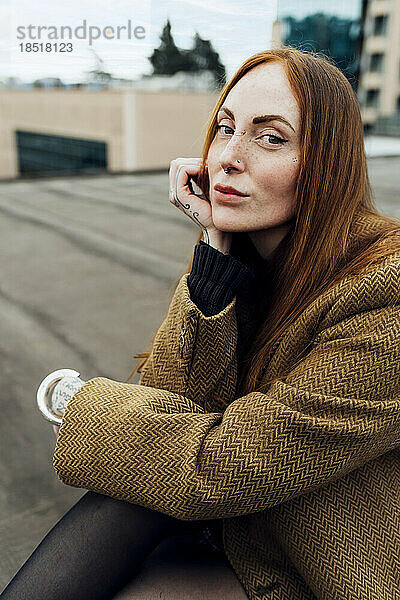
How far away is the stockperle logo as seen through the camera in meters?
1.73

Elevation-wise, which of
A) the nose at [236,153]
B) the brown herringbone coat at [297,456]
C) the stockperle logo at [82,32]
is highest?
the stockperle logo at [82,32]

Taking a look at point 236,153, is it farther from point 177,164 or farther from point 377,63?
point 377,63

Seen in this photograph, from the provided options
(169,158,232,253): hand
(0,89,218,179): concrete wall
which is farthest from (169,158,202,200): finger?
(0,89,218,179): concrete wall

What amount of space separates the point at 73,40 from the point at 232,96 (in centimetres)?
86

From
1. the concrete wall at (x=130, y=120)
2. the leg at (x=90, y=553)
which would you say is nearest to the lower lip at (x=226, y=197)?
the leg at (x=90, y=553)

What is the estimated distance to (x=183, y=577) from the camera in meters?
1.02

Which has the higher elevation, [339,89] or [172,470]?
[339,89]

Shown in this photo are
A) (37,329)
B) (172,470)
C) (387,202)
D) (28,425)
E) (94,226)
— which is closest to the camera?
(172,470)

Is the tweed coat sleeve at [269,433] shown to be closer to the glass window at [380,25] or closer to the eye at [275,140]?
the eye at [275,140]

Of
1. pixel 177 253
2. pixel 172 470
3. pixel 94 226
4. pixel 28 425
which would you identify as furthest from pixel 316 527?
pixel 94 226

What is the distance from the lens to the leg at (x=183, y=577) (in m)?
0.98

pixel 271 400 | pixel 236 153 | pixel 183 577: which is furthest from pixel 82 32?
pixel 183 577

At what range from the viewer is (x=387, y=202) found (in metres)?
6.14

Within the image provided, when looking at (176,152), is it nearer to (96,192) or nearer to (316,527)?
(96,192)
